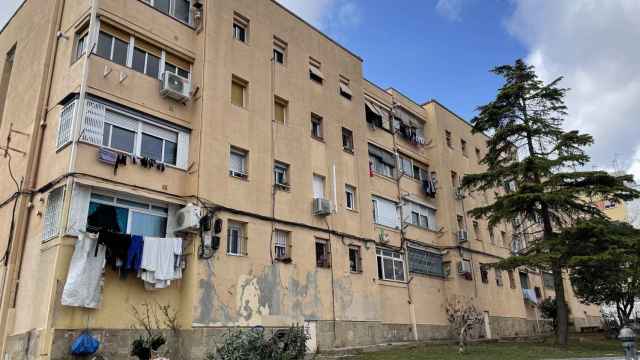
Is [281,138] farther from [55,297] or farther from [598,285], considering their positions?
[598,285]

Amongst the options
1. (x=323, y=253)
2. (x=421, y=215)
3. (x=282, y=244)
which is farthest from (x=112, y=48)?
(x=421, y=215)

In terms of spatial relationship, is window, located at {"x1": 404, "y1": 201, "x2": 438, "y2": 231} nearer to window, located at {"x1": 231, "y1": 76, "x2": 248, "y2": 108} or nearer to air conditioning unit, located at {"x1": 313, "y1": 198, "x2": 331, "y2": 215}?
air conditioning unit, located at {"x1": 313, "y1": 198, "x2": 331, "y2": 215}

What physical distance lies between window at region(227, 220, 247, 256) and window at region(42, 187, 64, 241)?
17.5ft

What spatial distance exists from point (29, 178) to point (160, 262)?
5.24 m

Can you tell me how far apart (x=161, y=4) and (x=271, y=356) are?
14346 mm

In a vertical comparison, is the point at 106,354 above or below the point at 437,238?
below

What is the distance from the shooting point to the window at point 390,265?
24203 mm

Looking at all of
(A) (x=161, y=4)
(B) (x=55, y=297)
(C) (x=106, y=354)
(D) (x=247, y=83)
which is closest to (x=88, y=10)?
(A) (x=161, y=4)

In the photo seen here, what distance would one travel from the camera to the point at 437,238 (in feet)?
97.0

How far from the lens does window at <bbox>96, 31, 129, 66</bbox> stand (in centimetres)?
1608

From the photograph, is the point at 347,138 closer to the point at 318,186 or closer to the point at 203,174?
the point at 318,186

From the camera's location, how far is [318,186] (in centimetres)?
2150

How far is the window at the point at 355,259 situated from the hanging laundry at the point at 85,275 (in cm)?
1107

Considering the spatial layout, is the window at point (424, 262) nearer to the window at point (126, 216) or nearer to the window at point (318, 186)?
the window at point (318, 186)
